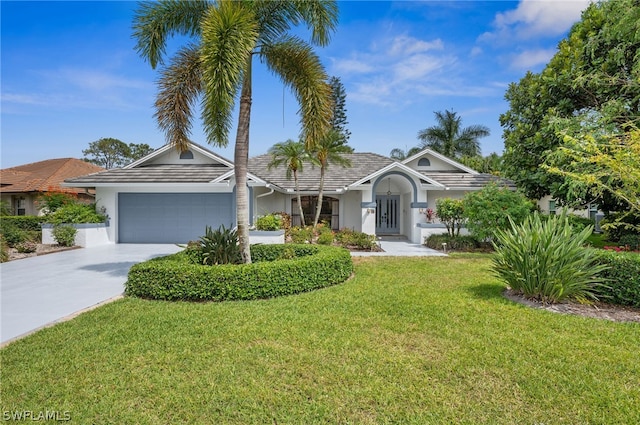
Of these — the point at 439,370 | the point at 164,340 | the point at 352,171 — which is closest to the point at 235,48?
the point at 164,340

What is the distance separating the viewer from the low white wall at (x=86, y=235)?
15.6m

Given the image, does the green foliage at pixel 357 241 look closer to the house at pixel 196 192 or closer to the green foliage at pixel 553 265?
the house at pixel 196 192

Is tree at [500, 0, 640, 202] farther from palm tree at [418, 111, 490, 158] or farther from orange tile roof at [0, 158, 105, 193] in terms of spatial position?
orange tile roof at [0, 158, 105, 193]

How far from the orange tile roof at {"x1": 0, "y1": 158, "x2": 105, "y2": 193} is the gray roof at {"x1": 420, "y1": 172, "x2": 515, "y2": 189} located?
2544 centimetres

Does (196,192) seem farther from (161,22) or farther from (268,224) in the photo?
(161,22)

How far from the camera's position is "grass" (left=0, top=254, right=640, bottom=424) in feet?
10.6

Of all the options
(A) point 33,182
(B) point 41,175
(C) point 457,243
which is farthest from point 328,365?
(B) point 41,175

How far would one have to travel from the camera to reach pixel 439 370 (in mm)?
3973

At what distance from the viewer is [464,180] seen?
19797 millimetres

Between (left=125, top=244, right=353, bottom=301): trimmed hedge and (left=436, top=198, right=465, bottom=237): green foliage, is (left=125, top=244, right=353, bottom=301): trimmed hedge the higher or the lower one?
the lower one

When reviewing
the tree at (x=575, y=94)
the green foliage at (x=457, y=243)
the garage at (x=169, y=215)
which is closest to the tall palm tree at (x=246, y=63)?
the garage at (x=169, y=215)

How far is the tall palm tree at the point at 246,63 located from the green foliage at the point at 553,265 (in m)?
5.42

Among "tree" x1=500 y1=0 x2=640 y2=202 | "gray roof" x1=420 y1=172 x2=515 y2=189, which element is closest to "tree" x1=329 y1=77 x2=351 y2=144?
"gray roof" x1=420 y1=172 x2=515 y2=189

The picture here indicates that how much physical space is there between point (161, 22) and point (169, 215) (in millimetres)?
10799
